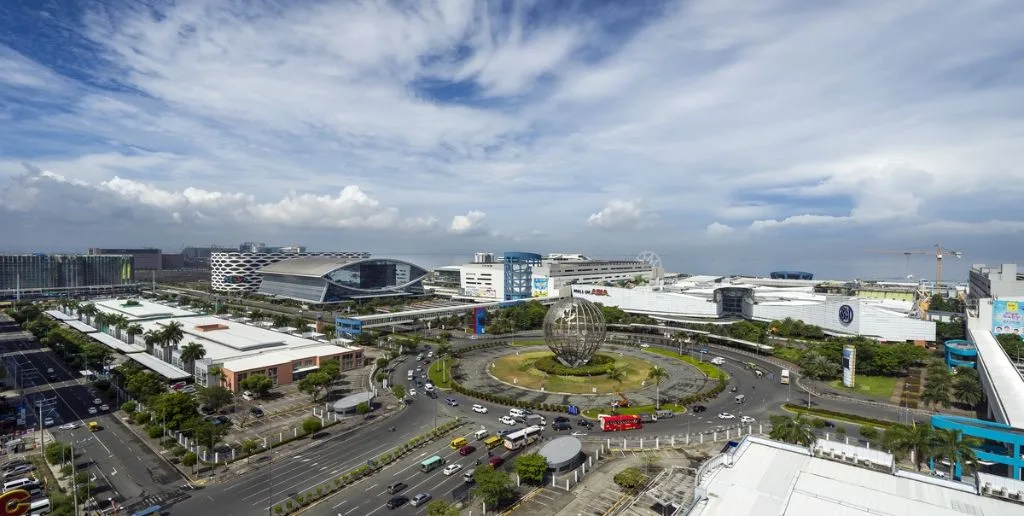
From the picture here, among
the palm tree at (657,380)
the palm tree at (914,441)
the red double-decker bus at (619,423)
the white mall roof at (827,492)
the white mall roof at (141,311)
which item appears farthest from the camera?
the white mall roof at (141,311)

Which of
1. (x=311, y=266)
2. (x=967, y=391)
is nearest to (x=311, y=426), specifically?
(x=967, y=391)

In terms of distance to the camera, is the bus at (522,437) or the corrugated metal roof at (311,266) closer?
the bus at (522,437)

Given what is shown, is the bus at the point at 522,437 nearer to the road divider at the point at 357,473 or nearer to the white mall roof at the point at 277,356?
the road divider at the point at 357,473

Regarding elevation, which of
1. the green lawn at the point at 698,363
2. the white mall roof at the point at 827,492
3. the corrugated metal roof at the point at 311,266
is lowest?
the green lawn at the point at 698,363

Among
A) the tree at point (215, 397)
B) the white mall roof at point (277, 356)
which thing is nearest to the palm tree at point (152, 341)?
the white mall roof at point (277, 356)

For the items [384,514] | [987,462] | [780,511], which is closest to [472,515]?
[384,514]
